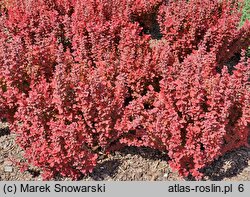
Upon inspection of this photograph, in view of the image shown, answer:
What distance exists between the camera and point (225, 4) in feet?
21.4

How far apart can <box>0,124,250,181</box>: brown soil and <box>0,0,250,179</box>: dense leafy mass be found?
0.59ft

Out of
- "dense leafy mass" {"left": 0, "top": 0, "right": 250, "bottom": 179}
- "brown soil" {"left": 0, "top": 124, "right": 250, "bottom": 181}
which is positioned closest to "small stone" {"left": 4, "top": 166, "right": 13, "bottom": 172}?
"brown soil" {"left": 0, "top": 124, "right": 250, "bottom": 181}

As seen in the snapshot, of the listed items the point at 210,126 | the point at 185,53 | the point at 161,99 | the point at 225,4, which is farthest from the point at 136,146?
the point at 225,4

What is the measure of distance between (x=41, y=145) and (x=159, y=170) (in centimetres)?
154


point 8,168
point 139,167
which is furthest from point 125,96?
point 8,168

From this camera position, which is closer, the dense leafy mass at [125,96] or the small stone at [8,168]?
the dense leafy mass at [125,96]

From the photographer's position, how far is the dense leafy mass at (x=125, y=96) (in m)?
4.26

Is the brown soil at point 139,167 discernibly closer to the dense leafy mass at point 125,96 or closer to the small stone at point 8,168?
the small stone at point 8,168

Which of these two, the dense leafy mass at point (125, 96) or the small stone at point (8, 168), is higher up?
the dense leafy mass at point (125, 96)

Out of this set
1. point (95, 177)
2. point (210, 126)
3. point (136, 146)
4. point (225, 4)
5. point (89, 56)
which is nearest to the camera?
point (210, 126)

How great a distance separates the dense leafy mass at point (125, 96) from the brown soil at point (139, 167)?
0.18m

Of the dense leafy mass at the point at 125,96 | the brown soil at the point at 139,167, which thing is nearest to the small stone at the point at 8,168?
the brown soil at the point at 139,167

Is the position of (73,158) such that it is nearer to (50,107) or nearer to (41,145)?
(41,145)

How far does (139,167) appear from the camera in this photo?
4617mm
